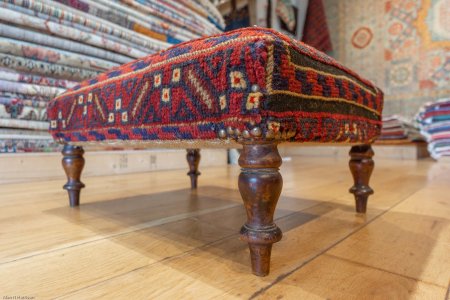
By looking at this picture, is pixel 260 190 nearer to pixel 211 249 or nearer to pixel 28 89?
pixel 211 249

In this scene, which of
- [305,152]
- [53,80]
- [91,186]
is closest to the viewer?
[91,186]

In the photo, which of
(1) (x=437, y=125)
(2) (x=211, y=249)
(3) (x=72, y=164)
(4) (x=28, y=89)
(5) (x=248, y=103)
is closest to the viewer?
(5) (x=248, y=103)

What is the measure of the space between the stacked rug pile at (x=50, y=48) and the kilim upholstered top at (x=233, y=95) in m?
0.86

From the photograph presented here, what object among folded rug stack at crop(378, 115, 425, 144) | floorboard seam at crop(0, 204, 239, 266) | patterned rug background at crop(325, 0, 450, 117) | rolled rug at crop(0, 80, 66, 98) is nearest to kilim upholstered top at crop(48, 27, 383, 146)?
floorboard seam at crop(0, 204, 239, 266)

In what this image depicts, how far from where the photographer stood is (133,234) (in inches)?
24.6

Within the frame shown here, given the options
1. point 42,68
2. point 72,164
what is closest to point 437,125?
point 72,164

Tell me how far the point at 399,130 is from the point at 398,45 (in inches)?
38.4

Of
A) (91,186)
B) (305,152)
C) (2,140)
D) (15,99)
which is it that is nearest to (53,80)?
(15,99)

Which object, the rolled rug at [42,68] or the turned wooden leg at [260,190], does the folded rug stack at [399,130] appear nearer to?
the rolled rug at [42,68]

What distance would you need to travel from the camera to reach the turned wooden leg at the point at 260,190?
0.40 m

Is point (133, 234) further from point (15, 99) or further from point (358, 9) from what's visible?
point (358, 9)

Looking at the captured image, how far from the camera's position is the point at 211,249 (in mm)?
535

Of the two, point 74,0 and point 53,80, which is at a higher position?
point 74,0

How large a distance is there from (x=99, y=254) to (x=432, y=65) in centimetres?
334
